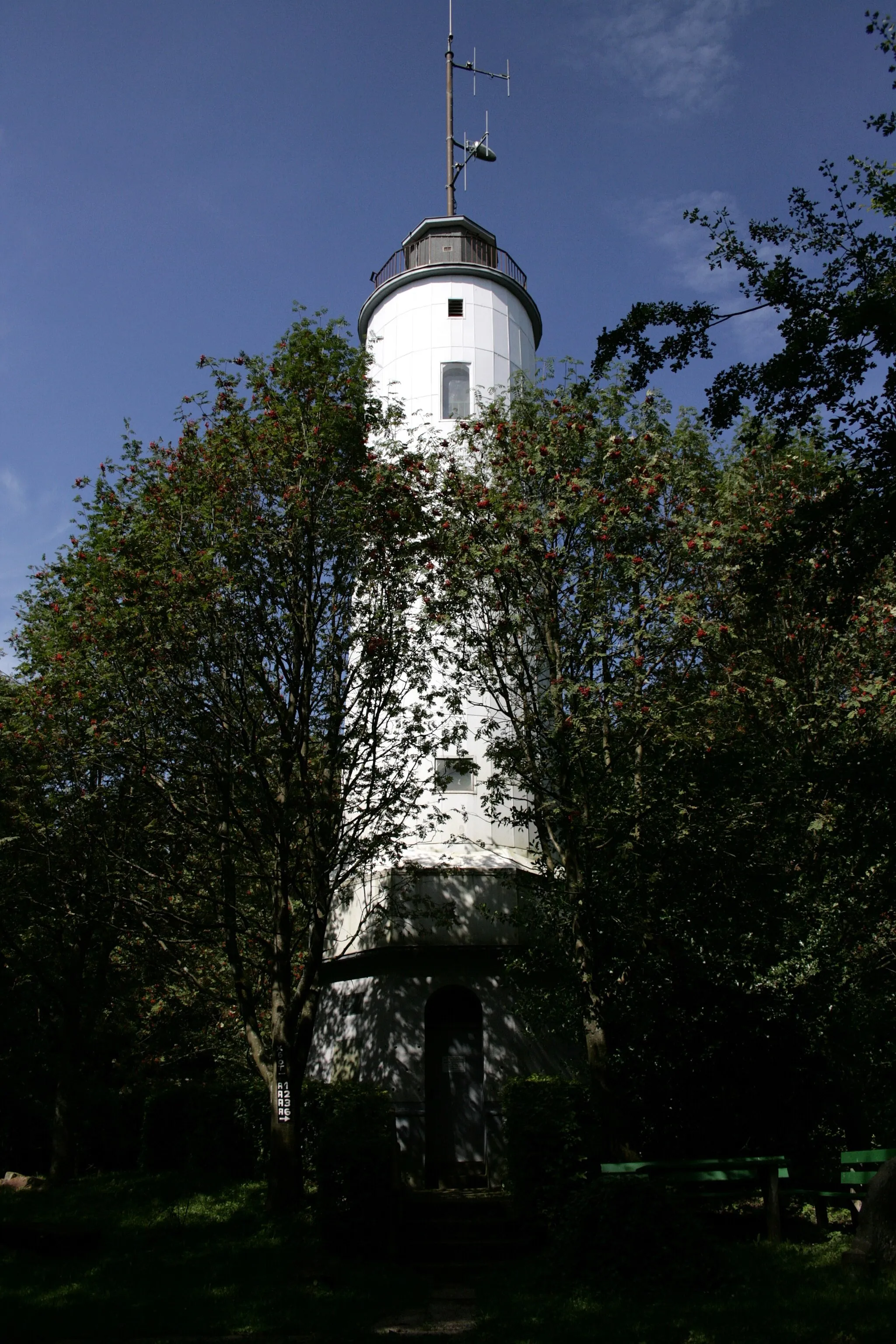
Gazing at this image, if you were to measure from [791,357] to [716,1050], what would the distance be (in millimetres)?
9604

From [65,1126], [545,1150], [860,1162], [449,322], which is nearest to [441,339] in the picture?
[449,322]

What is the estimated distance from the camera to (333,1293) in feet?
33.1

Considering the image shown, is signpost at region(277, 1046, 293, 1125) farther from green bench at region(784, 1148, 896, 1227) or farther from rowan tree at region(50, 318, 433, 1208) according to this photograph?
green bench at region(784, 1148, 896, 1227)

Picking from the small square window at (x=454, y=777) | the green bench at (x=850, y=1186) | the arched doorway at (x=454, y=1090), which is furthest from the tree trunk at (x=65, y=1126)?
the green bench at (x=850, y=1186)

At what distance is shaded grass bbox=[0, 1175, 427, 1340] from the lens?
29.5 feet

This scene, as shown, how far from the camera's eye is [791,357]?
8.87 m

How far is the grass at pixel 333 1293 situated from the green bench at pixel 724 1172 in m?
0.45

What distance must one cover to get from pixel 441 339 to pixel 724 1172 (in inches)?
663

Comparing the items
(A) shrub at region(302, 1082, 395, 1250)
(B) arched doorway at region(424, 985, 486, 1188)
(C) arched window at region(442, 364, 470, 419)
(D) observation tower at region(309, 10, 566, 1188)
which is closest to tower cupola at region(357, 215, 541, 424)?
(C) arched window at region(442, 364, 470, 419)

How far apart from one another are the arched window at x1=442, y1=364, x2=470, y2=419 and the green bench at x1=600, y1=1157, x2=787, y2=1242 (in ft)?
48.2

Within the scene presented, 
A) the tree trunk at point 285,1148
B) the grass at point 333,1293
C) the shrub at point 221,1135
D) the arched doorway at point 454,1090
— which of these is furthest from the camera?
the arched doorway at point 454,1090

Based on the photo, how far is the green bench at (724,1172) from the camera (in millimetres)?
10836

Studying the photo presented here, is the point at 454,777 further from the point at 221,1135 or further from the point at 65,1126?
the point at 65,1126

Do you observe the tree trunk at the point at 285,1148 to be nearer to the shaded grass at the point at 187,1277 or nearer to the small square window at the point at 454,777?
the shaded grass at the point at 187,1277
